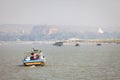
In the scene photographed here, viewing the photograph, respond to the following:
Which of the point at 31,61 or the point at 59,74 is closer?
the point at 59,74

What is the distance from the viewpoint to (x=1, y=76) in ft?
172

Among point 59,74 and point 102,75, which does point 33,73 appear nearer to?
point 59,74

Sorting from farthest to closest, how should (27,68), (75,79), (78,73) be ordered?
(27,68)
(78,73)
(75,79)

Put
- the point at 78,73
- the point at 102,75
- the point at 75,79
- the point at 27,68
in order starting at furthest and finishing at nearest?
the point at 27,68, the point at 78,73, the point at 102,75, the point at 75,79

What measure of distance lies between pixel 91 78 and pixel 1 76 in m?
10.6

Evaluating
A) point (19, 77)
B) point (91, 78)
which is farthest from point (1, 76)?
point (91, 78)

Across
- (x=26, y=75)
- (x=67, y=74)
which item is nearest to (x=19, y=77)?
(x=26, y=75)

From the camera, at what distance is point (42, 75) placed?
2058 inches

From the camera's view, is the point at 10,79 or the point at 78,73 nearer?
the point at 10,79

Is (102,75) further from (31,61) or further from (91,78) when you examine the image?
(31,61)

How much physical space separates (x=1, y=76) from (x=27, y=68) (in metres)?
9.53

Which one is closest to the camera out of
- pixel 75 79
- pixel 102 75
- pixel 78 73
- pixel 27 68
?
pixel 75 79

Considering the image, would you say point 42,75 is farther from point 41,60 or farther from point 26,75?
point 41,60

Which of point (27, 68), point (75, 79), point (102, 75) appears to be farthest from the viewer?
point (27, 68)
